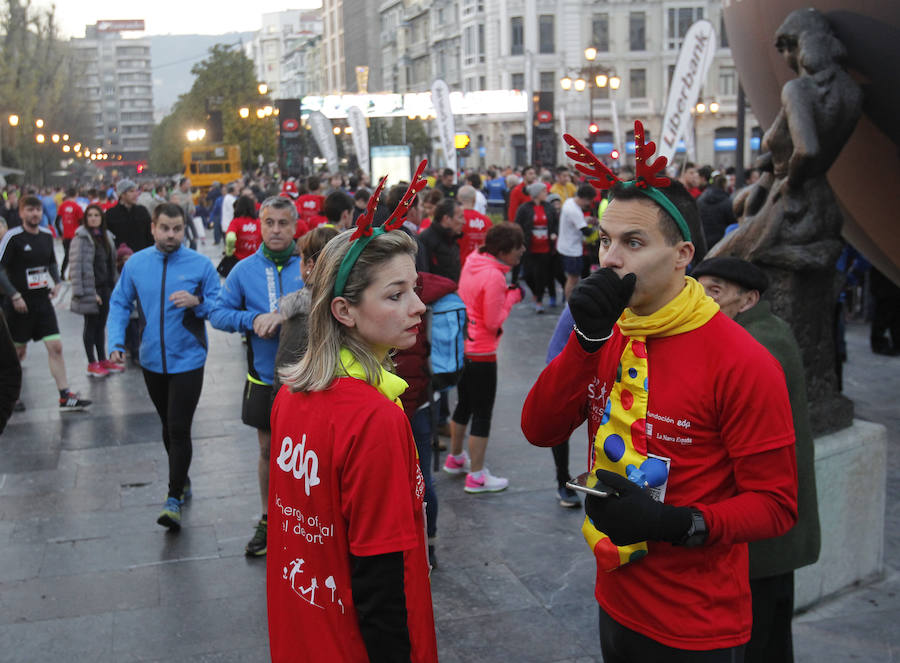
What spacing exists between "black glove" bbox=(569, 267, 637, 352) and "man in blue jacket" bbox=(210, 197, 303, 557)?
139 inches

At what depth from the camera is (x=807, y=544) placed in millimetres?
3322

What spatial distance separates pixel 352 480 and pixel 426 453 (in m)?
3.03

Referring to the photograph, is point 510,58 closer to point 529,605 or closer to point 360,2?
point 360,2

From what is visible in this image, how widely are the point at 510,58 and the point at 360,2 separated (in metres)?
42.7

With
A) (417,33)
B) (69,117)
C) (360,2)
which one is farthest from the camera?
(360,2)

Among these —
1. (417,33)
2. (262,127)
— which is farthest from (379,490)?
(417,33)

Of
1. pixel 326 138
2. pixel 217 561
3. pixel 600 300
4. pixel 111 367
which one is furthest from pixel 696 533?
pixel 326 138

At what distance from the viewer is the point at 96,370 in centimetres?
1100

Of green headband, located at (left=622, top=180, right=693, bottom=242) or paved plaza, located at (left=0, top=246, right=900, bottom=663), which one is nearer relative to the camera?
green headband, located at (left=622, top=180, right=693, bottom=242)

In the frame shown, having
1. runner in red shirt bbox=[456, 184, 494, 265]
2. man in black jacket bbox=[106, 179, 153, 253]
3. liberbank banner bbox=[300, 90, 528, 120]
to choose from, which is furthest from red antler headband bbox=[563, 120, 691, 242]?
liberbank banner bbox=[300, 90, 528, 120]

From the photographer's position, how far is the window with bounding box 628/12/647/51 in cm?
6512

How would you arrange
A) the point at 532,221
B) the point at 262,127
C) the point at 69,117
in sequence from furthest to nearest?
1. the point at 69,117
2. the point at 262,127
3. the point at 532,221

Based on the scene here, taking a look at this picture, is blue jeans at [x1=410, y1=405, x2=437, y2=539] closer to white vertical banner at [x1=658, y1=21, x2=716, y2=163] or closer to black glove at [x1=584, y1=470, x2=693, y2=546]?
black glove at [x1=584, y1=470, x2=693, y2=546]

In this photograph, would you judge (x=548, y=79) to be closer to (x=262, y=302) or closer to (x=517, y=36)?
(x=517, y=36)
